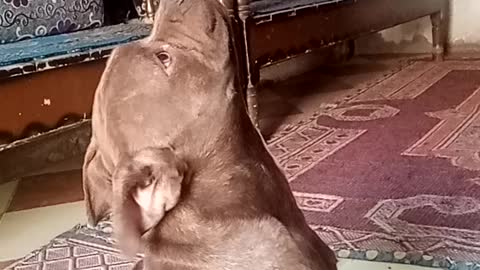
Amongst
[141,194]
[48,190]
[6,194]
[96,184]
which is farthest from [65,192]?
[141,194]

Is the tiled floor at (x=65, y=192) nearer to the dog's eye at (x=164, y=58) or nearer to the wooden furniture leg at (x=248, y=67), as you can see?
the wooden furniture leg at (x=248, y=67)

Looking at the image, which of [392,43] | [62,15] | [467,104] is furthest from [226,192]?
[392,43]

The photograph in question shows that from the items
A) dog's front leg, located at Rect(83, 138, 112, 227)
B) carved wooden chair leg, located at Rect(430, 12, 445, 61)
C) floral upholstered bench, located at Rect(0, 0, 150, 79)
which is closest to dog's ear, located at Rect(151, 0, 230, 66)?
dog's front leg, located at Rect(83, 138, 112, 227)

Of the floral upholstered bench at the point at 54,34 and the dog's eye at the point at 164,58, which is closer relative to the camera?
the dog's eye at the point at 164,58

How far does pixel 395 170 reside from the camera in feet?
6.52

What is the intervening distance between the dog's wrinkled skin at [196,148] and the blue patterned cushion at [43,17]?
1.19 m

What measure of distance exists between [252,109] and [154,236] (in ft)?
4.70

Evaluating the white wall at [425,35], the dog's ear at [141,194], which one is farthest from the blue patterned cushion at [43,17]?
the white wall at [425,35]

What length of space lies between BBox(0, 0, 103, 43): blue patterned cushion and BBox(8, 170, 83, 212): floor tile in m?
0.36

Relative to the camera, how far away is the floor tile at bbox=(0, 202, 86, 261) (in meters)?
1.74

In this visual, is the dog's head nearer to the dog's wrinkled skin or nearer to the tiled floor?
the dog's wrinkled skin

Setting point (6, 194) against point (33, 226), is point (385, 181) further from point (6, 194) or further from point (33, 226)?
point (6, 194)

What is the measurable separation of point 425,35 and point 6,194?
2248 mm

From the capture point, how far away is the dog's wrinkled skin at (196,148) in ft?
2.78
